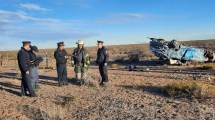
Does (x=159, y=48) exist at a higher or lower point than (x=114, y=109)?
higher

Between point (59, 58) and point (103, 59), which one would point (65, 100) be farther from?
point (59, 58)

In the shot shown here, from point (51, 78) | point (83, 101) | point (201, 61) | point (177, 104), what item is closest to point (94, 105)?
point (83, 101)

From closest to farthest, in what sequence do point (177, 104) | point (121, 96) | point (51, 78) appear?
point (177, 104) → point (121, 96) → point (51, 78)

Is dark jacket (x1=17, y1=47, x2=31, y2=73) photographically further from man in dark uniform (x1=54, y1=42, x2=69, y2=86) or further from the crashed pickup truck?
the crashed pickup truck

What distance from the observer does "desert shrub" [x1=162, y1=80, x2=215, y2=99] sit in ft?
38.7

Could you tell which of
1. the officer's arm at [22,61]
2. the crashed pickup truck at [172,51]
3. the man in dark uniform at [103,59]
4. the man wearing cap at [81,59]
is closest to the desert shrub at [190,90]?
the man in dark uniform at [103,59]

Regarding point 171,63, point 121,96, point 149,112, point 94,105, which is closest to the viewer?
point 149,112

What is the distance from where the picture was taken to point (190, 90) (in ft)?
40.2

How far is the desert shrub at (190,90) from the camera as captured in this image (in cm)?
1179

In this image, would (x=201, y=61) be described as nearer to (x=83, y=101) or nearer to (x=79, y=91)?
(x=79, y=91)

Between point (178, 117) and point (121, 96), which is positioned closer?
point (178, 117)

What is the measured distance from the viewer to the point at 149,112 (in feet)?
34.3

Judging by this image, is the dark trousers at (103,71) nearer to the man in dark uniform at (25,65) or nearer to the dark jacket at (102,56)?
the dark jacket at (102,56)

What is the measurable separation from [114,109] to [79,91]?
143 inches
